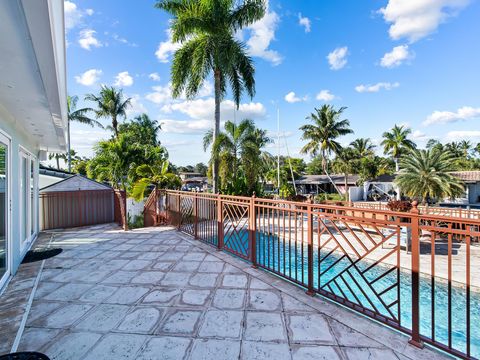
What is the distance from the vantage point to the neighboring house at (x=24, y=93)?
66.0 inches

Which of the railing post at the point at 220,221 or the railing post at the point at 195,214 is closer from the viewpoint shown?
the railing post at the point at 220,221

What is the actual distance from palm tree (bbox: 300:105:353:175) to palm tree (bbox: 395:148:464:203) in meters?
14.0

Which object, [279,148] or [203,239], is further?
[279,148]

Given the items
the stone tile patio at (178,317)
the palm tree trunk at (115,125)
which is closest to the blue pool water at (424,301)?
the stone tile patio at (178,317)

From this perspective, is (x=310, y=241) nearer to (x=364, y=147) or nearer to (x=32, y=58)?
(x=32, y=58)

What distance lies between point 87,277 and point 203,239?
2.63 m

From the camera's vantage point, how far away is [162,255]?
4996 millimetres

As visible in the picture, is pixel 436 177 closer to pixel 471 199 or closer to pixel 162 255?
pixel 162 255

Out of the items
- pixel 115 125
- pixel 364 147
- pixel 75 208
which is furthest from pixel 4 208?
pixel 364 147

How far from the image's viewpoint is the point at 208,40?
10.3 metres

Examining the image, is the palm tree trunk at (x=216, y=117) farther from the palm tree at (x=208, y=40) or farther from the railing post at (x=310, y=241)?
the railing post at (x=310, y=241)

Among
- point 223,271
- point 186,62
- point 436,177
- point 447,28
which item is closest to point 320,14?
point 447,28

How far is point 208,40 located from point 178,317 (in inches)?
427

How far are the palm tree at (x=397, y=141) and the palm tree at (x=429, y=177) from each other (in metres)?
19.8
